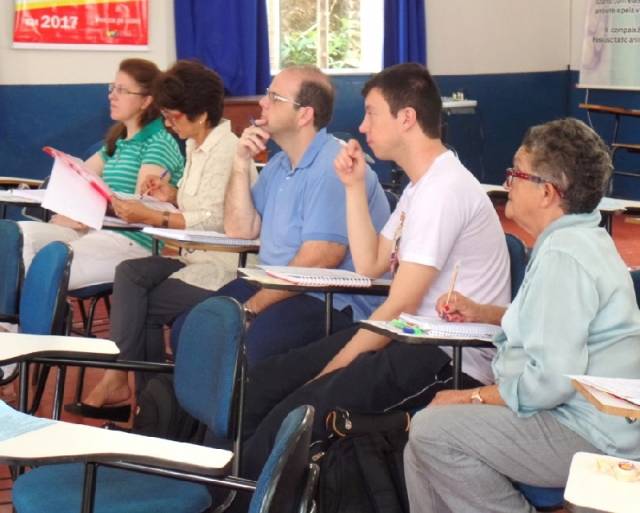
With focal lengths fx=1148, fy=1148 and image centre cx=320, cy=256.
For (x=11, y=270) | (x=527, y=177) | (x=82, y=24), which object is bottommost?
(x=11, y=270)

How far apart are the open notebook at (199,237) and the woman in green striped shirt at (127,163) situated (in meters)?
0.64

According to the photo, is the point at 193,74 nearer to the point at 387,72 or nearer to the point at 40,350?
the point at 387,72

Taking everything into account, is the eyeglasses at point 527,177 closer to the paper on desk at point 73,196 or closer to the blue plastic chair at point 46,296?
the blue plastic chair at point 46,296

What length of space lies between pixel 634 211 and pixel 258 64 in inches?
170

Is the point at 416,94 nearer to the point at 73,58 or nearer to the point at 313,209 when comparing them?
the point at 313,209

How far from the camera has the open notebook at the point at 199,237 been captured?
370 cm

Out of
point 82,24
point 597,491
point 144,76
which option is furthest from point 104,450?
point 82,24

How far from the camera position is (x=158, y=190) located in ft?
14.7

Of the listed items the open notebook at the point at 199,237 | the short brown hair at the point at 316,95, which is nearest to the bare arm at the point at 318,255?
the open notebook at the point at 199,237

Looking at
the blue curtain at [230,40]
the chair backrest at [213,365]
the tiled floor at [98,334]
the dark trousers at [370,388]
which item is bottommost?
the tiled floor at [98,334]

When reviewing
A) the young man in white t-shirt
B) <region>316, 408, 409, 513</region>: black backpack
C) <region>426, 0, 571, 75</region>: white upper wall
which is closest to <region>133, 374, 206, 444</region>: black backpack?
the young man in white t-shirt

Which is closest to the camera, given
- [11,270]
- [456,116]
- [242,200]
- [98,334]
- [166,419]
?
[166,419]

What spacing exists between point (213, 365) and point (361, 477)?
1.44 ft

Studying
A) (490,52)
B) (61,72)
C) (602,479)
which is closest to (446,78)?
(490,52)
